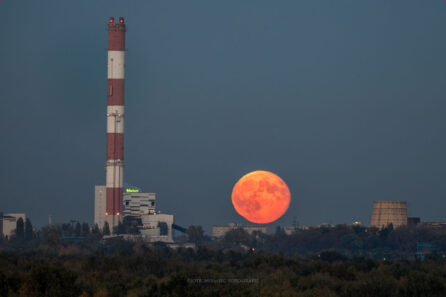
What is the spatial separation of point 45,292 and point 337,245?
129 metres

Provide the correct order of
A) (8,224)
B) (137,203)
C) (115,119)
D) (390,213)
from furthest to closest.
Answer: (390,213), (8,224), (137,203), (115,119)

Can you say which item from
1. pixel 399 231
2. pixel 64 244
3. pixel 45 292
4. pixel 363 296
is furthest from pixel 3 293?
pixel 399 231

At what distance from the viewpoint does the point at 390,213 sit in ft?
593

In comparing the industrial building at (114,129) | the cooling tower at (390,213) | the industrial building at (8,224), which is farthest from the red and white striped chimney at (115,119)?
the cooling tower at (390,213)

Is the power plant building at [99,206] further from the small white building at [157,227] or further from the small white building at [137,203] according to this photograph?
the small white building at [157,227]

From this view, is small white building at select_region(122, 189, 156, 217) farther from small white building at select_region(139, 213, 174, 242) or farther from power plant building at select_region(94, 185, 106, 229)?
power plant building at select_region(94, 185, 106, 229)

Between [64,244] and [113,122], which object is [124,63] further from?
[64,244]

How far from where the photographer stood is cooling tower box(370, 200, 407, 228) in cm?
17962

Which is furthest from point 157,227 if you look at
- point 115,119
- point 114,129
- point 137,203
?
point 115,119

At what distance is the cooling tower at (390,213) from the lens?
179625mm

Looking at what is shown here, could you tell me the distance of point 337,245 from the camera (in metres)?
173

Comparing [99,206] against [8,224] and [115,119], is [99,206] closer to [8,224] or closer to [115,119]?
[115,119]

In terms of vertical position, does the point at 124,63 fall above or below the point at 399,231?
above

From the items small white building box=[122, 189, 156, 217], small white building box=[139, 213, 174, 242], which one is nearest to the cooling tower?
small white building box=[139, 213, 174, 242]
